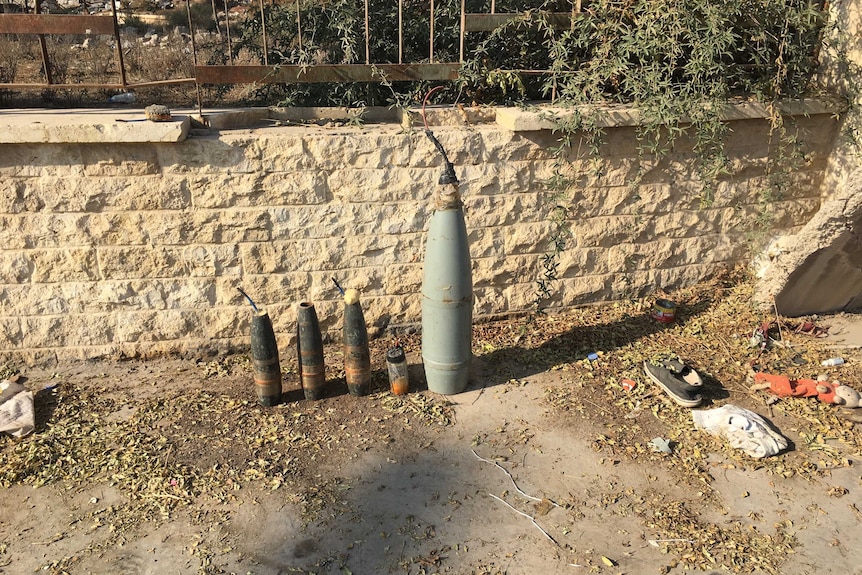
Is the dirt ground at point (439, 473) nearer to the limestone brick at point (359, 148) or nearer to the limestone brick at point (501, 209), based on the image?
the limestone brick at point (501, 209)

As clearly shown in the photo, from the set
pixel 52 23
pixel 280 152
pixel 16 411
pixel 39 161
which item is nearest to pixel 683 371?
pixel 280 152

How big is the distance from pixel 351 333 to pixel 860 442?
297cm

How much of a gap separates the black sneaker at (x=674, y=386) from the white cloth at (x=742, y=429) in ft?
0.28

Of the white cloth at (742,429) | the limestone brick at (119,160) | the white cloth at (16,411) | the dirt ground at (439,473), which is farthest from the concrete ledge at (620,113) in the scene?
the white cloth at (16,411)

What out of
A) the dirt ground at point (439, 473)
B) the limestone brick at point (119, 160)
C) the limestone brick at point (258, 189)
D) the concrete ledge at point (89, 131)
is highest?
the concrete ledge at point (89, 131)

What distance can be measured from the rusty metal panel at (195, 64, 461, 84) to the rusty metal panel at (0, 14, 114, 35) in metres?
0.60

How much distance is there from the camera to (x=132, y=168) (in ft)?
13.3

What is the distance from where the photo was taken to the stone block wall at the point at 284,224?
13.5 feet

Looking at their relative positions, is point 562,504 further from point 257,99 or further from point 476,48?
point 257,99

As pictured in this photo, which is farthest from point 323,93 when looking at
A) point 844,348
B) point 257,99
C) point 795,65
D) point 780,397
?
Result: point 844,348

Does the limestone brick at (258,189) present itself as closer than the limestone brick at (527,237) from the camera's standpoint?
Yes

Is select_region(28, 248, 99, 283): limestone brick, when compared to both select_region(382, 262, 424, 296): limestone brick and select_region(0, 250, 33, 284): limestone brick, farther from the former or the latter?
select_region(382, 262, 424, 296): limestone brick

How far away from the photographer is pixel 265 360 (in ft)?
12.7

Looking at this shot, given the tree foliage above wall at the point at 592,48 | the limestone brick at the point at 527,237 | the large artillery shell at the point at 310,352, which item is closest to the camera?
the large artillery shell at the point at 310,352
